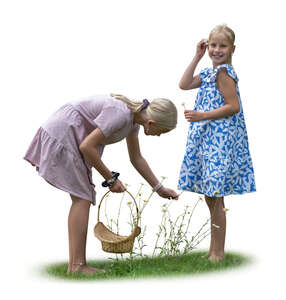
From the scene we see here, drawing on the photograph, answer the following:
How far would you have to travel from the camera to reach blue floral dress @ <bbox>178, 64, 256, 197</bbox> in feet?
19.6

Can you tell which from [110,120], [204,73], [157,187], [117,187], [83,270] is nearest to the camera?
[110,120]

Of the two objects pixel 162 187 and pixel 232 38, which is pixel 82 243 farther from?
pixel 232 38

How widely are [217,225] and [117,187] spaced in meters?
1.07

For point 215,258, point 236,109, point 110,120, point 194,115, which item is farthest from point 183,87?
point 215,258

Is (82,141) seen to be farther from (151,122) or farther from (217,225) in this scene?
(217,225)

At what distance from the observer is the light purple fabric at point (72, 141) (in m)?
5.82

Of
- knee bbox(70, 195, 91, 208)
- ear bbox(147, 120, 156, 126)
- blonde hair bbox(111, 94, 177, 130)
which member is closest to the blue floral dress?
blonde hair bbox(111, 94, 177, 130)

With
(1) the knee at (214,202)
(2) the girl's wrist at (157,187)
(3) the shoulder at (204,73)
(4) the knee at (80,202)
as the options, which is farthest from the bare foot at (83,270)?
(3) the shoulder at (204,73)

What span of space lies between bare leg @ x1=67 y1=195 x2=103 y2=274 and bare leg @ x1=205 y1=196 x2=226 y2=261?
1.16m

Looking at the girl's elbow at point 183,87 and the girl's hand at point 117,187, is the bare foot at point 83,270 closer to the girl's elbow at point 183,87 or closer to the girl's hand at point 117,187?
the girl's hand at point 117,187

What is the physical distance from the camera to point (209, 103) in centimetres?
605

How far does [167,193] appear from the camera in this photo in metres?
6.32

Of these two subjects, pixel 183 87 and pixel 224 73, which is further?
pixel 183 87

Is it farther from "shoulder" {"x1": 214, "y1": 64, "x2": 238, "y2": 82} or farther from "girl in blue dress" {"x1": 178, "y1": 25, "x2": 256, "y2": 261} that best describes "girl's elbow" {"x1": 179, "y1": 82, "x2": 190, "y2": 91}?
"shoulder" {"x1": 214, "y1": 64, "x2": 238, "y2": 82}
